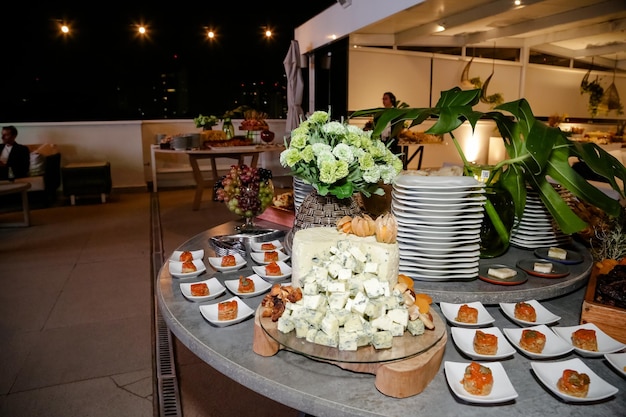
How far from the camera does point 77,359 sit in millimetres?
2652

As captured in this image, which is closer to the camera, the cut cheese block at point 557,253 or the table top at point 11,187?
the cut cheese block at point 557,253

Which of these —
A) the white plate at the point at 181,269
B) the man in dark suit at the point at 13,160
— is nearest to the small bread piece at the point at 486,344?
the white plate at the point at 181,269

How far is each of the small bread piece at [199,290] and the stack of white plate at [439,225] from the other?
0.66m

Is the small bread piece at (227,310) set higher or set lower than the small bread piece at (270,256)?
lower

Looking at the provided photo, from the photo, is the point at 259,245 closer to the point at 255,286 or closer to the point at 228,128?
the point at 255,286

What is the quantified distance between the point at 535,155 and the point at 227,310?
108 cm

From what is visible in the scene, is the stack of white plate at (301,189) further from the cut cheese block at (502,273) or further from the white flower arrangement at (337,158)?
the cut cheese block at (502,273)

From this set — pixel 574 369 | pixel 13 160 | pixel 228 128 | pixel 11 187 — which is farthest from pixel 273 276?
pixel 13 160

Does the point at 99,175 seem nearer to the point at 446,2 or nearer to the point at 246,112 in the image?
the point at 246,112

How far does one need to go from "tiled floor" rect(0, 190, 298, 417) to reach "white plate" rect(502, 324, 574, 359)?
1319 millimetres

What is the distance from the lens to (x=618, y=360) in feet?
3.66

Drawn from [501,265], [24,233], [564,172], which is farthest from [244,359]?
[24,233]

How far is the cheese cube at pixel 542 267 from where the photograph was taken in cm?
157

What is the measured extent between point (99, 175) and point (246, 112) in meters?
2.45
